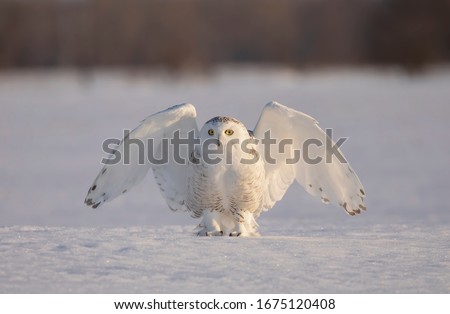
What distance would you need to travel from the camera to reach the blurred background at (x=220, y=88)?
11.2 metres

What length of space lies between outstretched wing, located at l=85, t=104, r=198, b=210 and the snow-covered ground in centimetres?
33

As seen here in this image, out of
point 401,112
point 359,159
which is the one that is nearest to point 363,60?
point 401,112

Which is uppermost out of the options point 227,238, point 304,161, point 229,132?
point 229,132

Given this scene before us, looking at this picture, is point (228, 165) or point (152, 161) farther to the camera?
point (152, 161)

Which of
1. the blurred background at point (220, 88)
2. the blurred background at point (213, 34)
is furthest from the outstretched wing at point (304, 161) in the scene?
the blurred background at point (213, 34)

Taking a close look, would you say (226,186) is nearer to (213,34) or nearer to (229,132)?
(229,132)

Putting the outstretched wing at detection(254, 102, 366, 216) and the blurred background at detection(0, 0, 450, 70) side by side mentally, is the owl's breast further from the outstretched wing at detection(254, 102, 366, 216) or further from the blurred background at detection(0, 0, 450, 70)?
the blurred background at detection(0, 0, 450, 70)

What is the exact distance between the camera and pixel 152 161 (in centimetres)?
596

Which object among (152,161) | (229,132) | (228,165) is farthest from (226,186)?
(152,161)

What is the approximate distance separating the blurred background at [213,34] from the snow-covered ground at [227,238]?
21022 mm

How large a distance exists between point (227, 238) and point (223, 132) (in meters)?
0.79

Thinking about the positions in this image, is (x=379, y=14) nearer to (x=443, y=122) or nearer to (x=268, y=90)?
(x=268, y=90)

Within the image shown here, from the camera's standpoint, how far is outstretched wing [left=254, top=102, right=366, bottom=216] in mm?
5680

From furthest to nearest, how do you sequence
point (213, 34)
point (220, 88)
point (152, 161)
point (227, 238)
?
point (213, 34) < point (220, 88) < point (152, 161) < point (227, 238)
